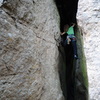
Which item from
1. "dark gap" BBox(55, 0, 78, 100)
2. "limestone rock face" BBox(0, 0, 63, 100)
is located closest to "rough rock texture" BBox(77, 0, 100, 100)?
"limestone rock face" BBox(0, 0, 63, 100)

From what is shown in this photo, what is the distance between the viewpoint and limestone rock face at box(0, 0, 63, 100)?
2.71m

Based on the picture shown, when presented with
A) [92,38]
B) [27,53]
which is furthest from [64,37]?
[27,53]

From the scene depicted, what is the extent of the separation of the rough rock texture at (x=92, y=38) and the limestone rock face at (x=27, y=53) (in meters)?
Result: 1.05

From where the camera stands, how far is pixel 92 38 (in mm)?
4125

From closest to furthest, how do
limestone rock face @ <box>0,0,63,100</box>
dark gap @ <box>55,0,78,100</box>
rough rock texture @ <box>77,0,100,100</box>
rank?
limestone rock face @ <box>0,0,63,100</box>, rough rock texture @ <box>77,0,100,100</box>, dark gap @ <box>55,0,78,100</box>

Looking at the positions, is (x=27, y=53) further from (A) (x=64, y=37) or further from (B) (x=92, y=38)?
(A) (x=64, y=37)

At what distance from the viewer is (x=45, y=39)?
4.21 m

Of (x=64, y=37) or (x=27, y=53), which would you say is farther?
(x=64, y=37)

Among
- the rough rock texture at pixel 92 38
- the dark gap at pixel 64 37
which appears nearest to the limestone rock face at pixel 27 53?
the rough rock texture at pixel 92 38

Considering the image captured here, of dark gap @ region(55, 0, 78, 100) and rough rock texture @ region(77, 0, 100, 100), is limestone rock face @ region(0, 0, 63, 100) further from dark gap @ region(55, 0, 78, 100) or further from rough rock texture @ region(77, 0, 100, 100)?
dark gap @ region(55, 0, 78, 100)

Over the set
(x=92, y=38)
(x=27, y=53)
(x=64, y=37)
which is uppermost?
(x=64, y=37)

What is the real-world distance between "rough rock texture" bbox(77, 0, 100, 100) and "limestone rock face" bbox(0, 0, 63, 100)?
1.05m

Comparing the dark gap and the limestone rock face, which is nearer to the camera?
the limestone rock face

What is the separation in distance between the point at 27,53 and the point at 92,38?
1946mm
